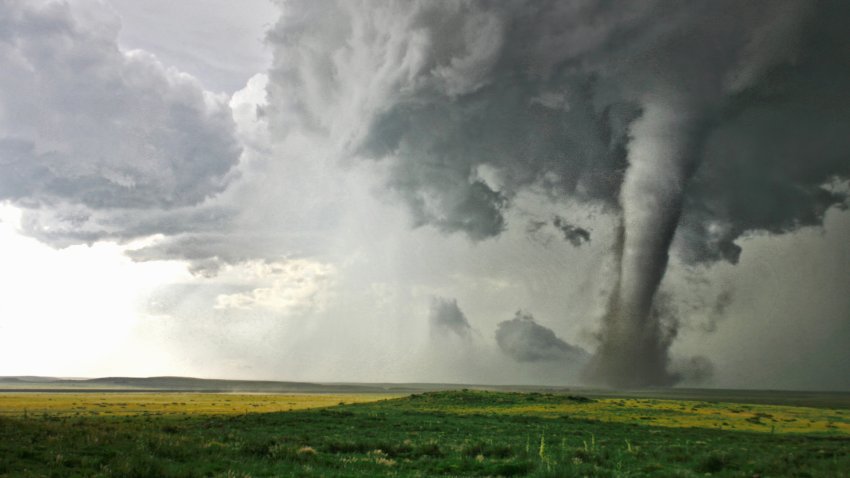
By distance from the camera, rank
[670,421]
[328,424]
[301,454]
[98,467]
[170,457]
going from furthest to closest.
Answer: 1. [670,421]
2. [328,424]
3. [301,454]
4. [170,457]
5. [98,467]

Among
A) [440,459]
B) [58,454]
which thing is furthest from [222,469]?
[440,459]

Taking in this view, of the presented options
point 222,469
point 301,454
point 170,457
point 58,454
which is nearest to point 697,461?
point 301,454

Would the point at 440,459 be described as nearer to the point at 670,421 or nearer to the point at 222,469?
the point at 222,469

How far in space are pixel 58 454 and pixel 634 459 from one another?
25.8m

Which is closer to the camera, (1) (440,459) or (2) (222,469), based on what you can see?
(2) (222,469)

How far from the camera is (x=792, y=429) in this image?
54.6 m

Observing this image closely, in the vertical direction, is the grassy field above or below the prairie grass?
above

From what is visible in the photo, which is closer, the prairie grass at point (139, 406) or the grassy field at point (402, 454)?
the grassy field at point (402, 454)

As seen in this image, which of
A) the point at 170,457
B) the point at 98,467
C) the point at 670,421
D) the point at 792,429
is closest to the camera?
the point at 98,467

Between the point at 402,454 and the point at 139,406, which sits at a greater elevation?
the point at 402,454

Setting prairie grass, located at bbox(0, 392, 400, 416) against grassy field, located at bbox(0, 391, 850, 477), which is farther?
prairie grass, located at bbox(0, 392, 400, 416)

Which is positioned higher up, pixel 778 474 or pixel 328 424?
pixel 778 474

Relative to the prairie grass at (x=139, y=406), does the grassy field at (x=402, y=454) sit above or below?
above

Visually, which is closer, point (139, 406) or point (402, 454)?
point (402, 454)
